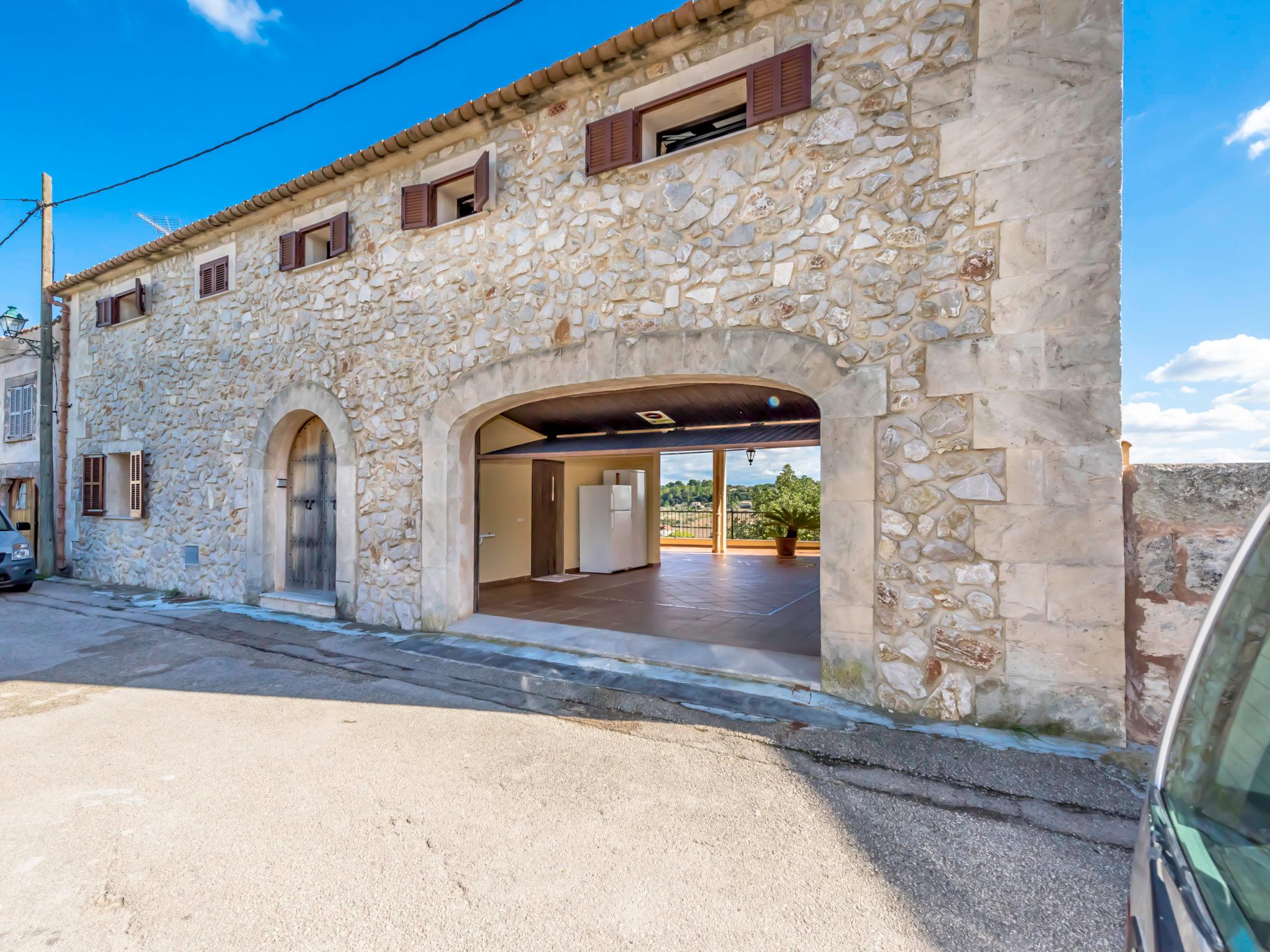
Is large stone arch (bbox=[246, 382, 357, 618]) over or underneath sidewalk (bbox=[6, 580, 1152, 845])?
over

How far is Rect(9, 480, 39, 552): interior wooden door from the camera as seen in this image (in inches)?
464

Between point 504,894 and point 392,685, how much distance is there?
9.01 ft

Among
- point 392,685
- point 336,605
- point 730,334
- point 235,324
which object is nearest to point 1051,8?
point 730,334

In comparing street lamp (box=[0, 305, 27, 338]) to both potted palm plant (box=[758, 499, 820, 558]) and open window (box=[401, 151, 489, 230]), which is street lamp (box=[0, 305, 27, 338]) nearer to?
open window (box=[401, 151, 489, 230])

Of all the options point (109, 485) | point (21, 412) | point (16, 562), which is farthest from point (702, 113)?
point (21, 412)

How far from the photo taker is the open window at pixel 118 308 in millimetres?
9656

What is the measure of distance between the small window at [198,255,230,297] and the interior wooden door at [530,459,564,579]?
499 centimetres

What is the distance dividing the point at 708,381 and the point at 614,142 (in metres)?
2.21

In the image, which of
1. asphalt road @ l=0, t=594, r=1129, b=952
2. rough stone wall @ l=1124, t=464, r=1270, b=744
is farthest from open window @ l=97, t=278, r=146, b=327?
rough stone wall @ l=1124, t=464, r=1270, b=744

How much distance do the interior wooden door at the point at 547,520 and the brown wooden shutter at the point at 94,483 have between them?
698 cm

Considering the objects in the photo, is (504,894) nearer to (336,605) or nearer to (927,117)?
(927,117)

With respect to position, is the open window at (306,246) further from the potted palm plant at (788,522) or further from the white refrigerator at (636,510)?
the potted palm plant at (788,522)

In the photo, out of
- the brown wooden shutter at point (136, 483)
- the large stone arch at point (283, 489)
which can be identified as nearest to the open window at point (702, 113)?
the large stone arch at point (283, 489)

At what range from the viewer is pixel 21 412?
39.2ft
